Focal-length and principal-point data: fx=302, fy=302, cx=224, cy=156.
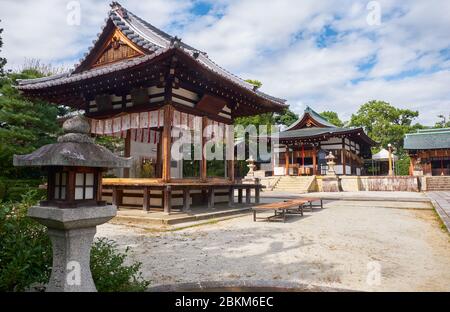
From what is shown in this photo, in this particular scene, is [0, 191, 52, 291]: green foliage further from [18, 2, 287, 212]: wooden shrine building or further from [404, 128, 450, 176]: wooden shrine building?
[404, 128, 450, 176]: wooden shrine building

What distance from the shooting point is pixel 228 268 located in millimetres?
4941

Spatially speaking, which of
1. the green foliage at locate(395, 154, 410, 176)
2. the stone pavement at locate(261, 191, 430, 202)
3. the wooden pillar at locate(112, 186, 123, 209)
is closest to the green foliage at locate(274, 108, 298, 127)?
the green foliage at locate(395, 154, 410, 176)

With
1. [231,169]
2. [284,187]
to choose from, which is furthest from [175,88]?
[284,187]

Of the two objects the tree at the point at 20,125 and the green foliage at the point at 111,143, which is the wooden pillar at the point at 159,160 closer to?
the green foliage at the point at 111,143

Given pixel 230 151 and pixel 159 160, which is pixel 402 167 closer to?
pixel 230 151

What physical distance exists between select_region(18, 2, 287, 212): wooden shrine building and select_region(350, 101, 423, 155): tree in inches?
1563

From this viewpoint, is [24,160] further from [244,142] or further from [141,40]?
[244,142]

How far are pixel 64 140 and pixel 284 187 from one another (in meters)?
25.2

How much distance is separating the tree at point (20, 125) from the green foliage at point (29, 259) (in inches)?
474

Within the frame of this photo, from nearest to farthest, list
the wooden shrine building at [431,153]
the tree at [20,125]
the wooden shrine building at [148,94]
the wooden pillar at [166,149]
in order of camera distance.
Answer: the wooden shrine building at [148,94] < the wooden pillar at [166,149] < the tree at [20,125] < the wooden shrine building at [431,153]

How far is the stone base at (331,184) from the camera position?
2634 cm

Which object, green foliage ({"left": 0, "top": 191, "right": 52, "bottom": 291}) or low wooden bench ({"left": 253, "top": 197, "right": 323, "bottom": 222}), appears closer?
green foliage ({"left": 0, "top": 191, "right": 52, "bottom": 291})

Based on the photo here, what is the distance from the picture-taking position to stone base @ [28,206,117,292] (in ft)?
10.4

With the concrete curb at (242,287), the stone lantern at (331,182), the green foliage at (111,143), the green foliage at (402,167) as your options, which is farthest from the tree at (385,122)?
the concrete curb at (242,287)
